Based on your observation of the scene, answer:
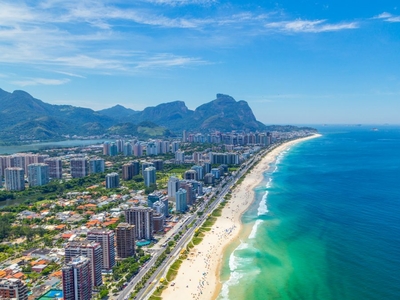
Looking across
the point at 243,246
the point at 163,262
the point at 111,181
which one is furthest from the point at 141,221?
the point at 111,181

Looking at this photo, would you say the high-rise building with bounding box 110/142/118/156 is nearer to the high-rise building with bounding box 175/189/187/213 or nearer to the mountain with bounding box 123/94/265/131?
the high-rise building with bounding box 175/189/187/213

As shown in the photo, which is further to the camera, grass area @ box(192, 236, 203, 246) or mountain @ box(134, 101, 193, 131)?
mountain @ box(134, 101, 193, 131)

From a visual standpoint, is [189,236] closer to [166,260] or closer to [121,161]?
[166,260]

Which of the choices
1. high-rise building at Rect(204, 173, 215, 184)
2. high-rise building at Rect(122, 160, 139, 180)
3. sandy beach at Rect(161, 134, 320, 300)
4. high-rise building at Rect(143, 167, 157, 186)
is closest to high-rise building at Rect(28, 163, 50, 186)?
high-rise building at Rect(122, 160, 139, 180)

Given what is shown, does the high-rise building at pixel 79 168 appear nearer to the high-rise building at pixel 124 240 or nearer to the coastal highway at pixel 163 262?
the coastal highway at pixel 163 262

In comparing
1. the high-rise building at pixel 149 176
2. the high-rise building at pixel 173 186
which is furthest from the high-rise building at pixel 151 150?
the high-rise building at pixel 173 186

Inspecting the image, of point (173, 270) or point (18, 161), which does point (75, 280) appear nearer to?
point (173, 270)
